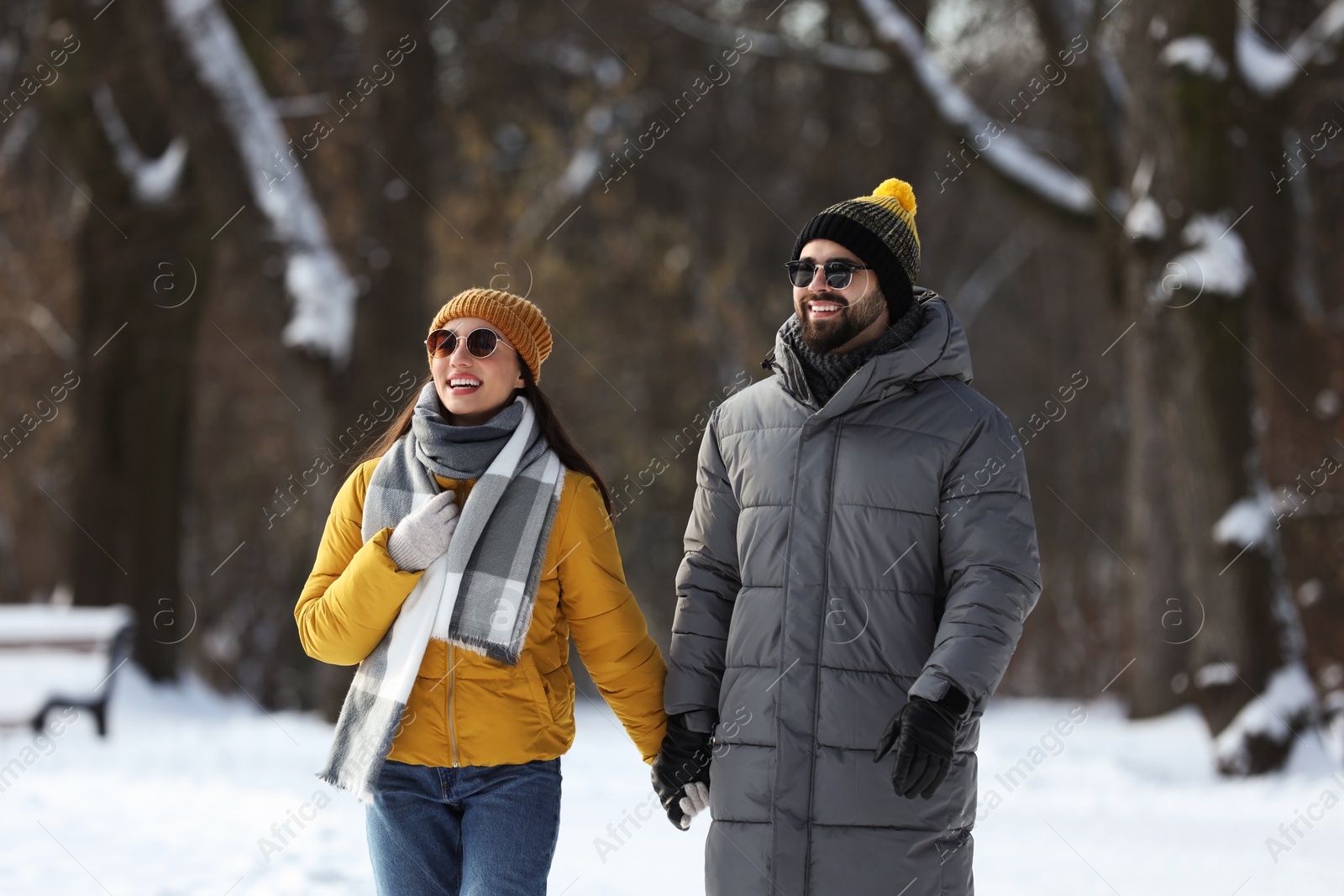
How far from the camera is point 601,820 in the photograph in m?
5.88

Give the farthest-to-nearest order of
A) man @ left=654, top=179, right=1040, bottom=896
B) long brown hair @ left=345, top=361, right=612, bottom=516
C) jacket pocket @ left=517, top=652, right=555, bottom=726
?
long brown hair @ left=345, top=361, right=612, bottom=516 → jacket pocket @ left=517, top=652, right=555, bottom=726 → man @ left=654, top=179, right=1040, bottom=896

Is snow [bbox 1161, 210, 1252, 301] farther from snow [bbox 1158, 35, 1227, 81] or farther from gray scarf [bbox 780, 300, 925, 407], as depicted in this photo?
gray scarf [bbox 780, 300, 925, 407]

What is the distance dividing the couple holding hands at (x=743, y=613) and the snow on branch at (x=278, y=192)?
19.6 ft

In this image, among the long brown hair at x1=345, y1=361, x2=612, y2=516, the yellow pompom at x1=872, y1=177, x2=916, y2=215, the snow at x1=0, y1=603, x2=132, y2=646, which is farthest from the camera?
the snow at x1=0, y1=603, x2=132, y2=646

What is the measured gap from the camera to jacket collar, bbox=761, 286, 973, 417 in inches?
117

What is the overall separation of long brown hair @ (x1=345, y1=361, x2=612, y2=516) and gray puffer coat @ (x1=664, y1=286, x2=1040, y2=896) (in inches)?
14.6

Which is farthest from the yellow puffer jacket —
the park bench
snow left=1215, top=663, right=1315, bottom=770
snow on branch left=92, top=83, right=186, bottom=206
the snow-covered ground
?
snow on branch left=92, top=83, right=186, bottom=206

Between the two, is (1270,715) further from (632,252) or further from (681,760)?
(632,252)

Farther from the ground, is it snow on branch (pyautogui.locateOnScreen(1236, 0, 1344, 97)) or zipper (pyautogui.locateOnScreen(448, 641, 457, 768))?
snow on branch (pyautogui.locateOnScreen(1236, 0, 1344, 97))

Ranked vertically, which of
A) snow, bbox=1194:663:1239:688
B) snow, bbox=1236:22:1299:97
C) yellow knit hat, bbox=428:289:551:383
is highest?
snow, bbox=1236:22:1299:97

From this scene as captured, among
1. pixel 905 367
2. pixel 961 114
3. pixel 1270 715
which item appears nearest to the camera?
pixel 905 367

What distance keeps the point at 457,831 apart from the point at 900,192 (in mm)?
1738

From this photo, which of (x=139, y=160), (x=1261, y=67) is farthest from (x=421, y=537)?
(x=139, y=160)

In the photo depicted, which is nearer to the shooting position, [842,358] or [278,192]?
[842,358]
